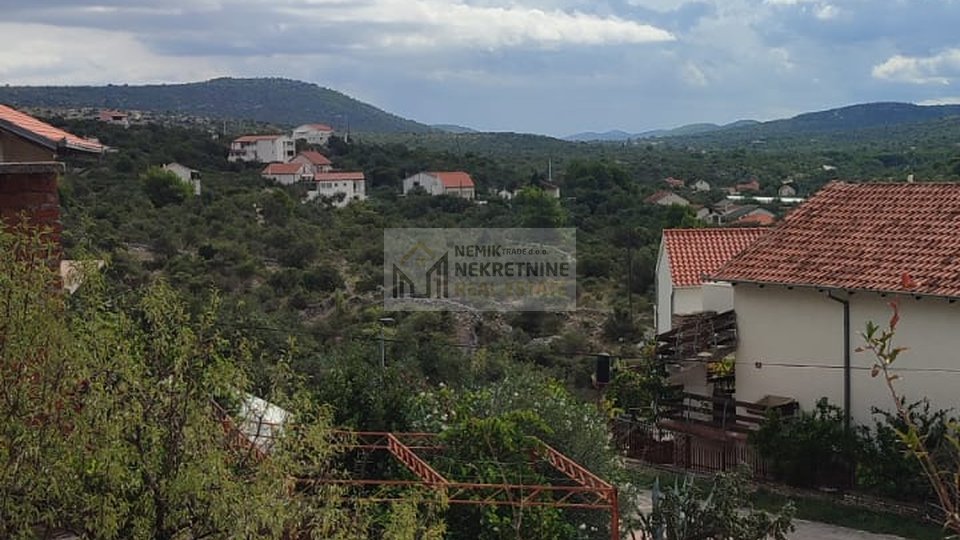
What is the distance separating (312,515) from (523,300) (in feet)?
117

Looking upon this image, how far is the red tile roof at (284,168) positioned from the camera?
242ft

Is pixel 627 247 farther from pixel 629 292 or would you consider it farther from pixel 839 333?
pixel 839 333

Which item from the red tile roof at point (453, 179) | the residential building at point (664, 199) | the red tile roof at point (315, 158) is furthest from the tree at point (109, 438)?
the red tile roof at point (315, 158)

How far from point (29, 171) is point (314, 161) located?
73.7m

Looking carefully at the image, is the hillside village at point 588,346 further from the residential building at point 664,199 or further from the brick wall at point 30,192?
the residential building at point 664,199

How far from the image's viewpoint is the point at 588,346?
36188mm

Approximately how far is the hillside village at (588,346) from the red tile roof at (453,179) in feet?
77.9

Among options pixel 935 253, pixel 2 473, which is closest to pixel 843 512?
pixel 935 253

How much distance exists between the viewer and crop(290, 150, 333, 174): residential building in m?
79.0

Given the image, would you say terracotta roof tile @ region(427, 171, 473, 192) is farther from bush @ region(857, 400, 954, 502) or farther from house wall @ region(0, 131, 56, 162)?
house wall @ region(0, 131, 56, 162)

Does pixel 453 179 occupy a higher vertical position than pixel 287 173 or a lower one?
lower

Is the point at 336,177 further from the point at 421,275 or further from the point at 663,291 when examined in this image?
the point at 663,291

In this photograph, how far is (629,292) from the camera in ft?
137

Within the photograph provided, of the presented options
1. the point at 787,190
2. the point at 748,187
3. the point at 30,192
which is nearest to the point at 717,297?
the point at 30,192
